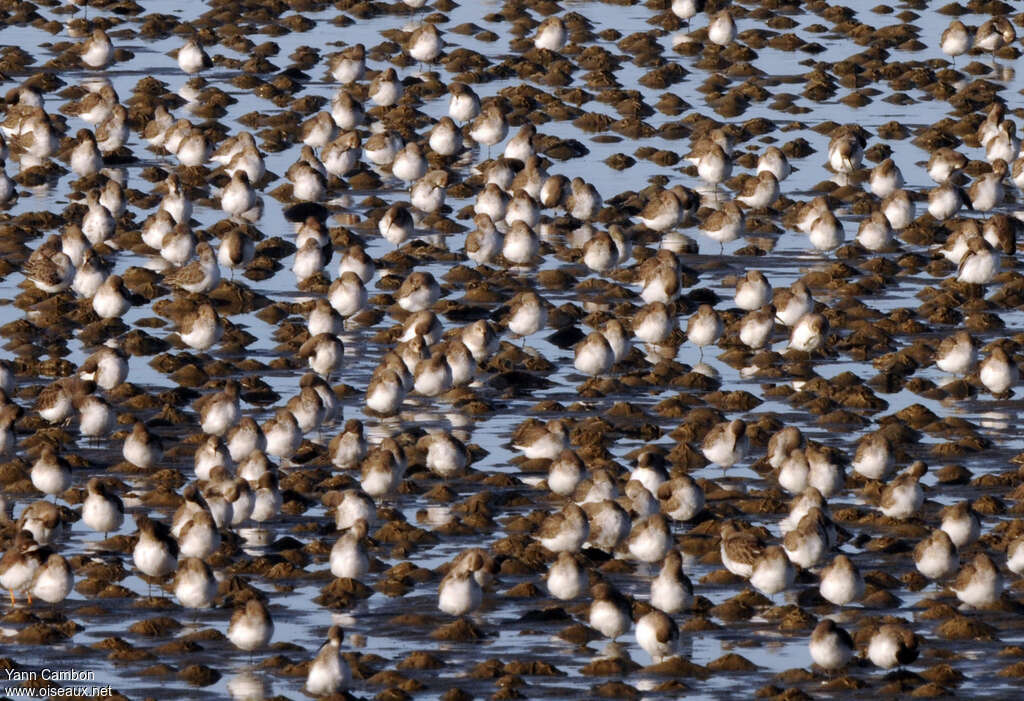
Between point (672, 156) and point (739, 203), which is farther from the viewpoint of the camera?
point (672, 156)

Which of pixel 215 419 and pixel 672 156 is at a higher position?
pixel 215 419

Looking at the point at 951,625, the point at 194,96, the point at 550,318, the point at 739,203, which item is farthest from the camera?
the point at 194,96

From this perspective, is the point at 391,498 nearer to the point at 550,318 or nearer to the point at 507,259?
the point at 550,318

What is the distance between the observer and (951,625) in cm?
3050

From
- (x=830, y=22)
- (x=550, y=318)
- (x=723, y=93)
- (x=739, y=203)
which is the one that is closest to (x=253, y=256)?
(x=550, y=318)

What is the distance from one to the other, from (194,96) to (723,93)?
37.3 feet

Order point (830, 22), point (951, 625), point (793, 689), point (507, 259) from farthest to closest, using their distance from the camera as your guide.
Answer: point (830, 22), point (507, 259), point (951, 625), point (793, 689)

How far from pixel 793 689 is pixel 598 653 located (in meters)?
2.53

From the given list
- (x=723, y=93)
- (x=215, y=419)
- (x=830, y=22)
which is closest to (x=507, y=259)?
(x=215, y=419)

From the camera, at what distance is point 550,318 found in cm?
4300

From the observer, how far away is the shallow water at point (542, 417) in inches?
1156

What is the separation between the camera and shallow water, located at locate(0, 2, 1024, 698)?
96.4ft

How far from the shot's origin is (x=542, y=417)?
38.7 m

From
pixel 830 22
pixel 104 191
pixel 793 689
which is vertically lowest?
pixel 830 22
